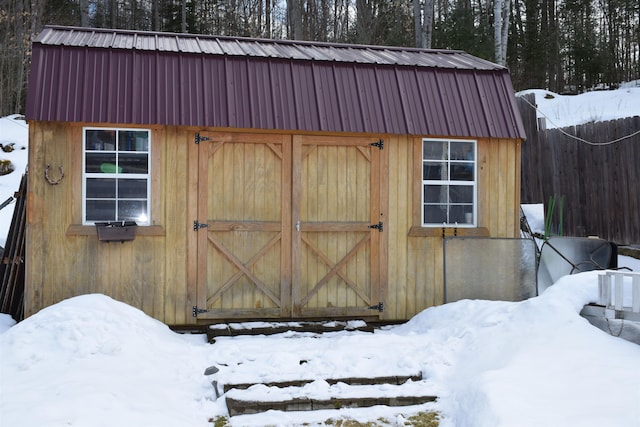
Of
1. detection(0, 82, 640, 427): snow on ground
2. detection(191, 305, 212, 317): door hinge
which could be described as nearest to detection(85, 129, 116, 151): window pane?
detection(0, 82, 640, 427): snow on ground

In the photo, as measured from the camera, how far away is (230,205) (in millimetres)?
7352

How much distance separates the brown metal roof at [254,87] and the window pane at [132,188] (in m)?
0.67

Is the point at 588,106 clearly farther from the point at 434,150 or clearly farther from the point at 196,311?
the point at 196,311

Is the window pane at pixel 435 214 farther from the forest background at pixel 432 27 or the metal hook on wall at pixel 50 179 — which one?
the forest background at pixel 432 27

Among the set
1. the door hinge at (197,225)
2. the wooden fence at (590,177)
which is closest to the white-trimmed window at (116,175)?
the door hinge at (197,225)

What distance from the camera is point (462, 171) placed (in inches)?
314

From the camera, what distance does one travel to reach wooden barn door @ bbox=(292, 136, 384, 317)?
7.51 metres

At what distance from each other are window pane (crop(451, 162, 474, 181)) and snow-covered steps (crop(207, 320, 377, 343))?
2138mm

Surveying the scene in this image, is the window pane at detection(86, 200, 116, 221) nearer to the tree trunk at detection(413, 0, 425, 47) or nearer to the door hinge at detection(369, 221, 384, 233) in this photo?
the door hinge at detection(369, 221, 384, 233)

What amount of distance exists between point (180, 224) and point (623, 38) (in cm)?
2236

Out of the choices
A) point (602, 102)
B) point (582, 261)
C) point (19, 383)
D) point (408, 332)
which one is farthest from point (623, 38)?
point (19, 383)

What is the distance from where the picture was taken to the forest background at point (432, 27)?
19.6 metres

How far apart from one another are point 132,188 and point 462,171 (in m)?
3.98

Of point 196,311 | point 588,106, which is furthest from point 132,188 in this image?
point 588,106
